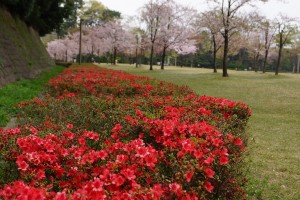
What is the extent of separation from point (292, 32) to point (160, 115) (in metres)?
34.6

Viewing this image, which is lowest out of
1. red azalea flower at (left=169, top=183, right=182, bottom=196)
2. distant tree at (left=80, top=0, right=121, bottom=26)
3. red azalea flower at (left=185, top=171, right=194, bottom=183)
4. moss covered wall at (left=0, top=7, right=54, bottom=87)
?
red azalea flower at (left=169, top=183, right=182, bottom=196)

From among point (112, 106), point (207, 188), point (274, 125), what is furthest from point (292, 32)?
point (207, 188)

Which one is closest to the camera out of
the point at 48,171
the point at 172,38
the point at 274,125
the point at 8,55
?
the point at 48,171

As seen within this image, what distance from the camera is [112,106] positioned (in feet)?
19.5

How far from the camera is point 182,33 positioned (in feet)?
132

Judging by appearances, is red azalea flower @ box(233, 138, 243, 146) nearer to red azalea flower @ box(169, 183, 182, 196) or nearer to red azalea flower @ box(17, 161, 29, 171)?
red azalea flower @ box(169, 183, 182, 196)

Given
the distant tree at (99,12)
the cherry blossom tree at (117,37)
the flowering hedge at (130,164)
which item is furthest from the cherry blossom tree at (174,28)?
the flowering hedge at (130,164)

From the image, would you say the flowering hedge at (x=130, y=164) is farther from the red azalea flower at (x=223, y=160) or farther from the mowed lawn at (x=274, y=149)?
the mowed lawn at (x=274, y=149)

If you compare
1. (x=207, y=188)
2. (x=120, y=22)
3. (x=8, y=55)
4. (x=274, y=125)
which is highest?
(x=120, y=22)

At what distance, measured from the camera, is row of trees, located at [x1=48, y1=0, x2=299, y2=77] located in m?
→ 28.9

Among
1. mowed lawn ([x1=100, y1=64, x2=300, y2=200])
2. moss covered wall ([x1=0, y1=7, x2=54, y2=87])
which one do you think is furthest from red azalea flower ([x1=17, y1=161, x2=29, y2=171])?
moss covered wall ([x1=0, y1=7, x2=54, y2=87])

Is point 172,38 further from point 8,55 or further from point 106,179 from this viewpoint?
point 106,179

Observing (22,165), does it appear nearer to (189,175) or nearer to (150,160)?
(150,160)

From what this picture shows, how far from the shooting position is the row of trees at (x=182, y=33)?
28.9 metres
